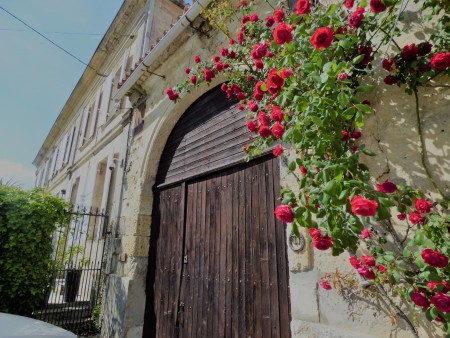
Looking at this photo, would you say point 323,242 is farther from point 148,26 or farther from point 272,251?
point 148,26

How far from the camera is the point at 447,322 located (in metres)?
1.08

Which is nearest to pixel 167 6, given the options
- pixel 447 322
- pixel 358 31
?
pixel 358 31

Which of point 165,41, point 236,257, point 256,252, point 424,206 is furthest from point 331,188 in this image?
point 165,41

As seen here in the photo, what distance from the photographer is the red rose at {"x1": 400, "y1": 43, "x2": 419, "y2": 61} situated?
1.48 m

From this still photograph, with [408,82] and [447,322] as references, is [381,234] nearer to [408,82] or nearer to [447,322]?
[447,322]

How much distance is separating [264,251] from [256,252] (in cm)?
10

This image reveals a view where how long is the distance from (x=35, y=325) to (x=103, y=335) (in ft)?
8.46

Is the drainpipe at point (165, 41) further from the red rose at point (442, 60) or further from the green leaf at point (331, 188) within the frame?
the green leaf at point (331, 188)

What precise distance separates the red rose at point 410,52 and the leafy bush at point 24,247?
18.2ft

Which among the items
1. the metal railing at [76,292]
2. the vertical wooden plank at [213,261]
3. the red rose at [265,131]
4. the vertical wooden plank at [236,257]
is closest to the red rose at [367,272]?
the red rose at [265,131]

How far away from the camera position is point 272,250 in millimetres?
2424

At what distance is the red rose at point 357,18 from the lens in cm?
152

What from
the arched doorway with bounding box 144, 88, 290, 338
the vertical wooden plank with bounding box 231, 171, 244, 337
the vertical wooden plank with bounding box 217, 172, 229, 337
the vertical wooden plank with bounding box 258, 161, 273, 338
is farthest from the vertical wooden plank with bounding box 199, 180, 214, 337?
the vertical wooden plank with bounding box 258, 161, 273, 338

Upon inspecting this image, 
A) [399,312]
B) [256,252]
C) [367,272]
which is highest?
[256,252]
